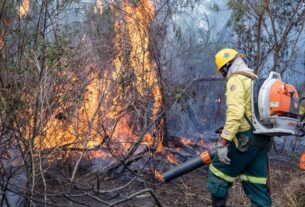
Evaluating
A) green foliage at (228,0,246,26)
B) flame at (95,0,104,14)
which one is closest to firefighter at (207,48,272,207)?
flame at (95,0,104,14)

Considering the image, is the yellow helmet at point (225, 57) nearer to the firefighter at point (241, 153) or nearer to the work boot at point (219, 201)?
the firefighter at point (241, 153)

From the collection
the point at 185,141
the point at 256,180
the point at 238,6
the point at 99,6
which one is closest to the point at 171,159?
the point at 185,141

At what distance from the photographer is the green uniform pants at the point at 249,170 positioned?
15.5ft

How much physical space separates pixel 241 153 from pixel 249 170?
0.26m

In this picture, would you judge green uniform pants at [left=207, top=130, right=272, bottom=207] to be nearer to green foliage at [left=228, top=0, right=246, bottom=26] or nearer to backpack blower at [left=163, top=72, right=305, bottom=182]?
backpack blower at [left=163, top=72, right=305, bottom=182]

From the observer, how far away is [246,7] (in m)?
9.34

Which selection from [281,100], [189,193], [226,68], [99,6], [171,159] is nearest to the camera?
[281,100]

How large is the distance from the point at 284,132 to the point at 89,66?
3071 millimetres

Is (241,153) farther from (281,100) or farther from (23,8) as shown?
(23,8)

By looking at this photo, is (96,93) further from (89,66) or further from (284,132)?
(284,132)

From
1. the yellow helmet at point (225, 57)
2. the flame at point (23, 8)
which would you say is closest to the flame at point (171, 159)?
the yellow helmet at point (225, 57)

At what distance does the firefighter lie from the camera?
4.65 meters

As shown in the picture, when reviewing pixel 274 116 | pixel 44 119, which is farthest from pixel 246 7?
pixel 44 119

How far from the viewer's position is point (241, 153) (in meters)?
4.76
